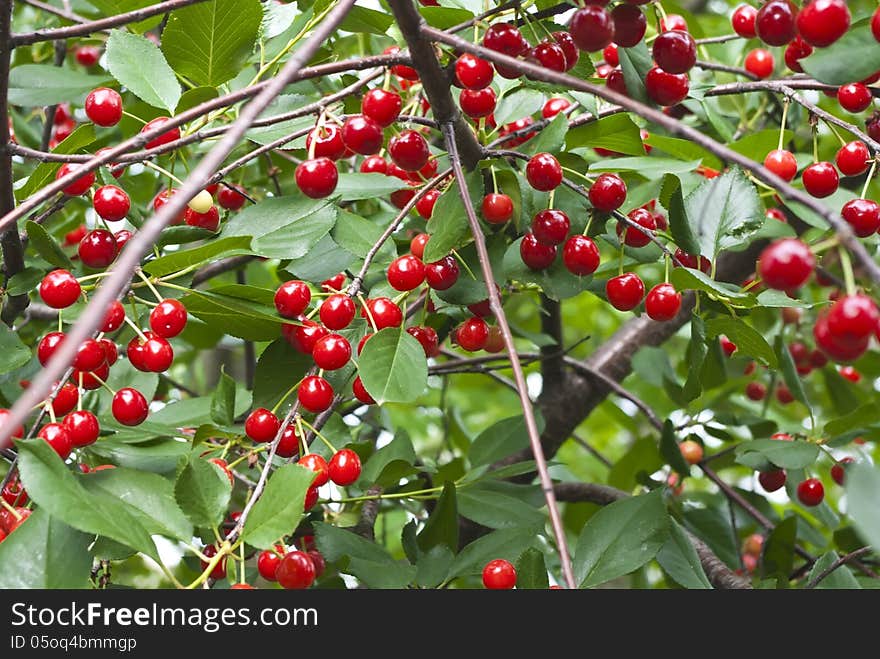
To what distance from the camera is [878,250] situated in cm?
143

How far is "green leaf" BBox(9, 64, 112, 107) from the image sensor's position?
1.42 meters

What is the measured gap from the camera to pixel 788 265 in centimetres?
56

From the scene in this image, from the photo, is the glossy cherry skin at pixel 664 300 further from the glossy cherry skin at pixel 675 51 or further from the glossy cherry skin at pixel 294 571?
the glossy cherry skin at pixel 294 571

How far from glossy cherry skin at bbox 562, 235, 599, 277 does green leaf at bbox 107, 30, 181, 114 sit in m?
0.49

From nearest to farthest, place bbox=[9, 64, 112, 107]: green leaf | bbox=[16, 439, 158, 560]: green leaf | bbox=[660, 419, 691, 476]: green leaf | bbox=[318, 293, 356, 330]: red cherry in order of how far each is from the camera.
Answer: bbox=[16, 439, 158, 560]: green leaf → bbox=[318, 293, 356, 330]: red cherry → bbox=[9, 64, 112, 107]: green leaf → bbox=[660, 419, 691, 476]: green leaf

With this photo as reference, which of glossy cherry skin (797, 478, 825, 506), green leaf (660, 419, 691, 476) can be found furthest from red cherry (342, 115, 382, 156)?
glossy cherry skin (797, 478, 825, 506)

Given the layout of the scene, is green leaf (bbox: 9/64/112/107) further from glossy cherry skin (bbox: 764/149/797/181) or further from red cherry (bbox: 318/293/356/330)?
glossy cherry skin (bbox: 764/149/797/181)

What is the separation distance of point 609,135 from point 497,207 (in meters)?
0.28

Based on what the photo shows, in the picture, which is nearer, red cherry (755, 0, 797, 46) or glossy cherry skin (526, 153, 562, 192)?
red cherry (755, 0, 797, 46)

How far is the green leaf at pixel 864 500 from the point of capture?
21.5 inches

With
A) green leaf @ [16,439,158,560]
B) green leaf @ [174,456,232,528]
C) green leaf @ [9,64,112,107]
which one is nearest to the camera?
green leaf @ [16,439,158,560]

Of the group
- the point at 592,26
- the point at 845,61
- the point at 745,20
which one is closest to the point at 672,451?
the point at 745,20

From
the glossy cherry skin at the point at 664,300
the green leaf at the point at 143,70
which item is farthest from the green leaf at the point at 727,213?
the green leaf at the point at 143,70
